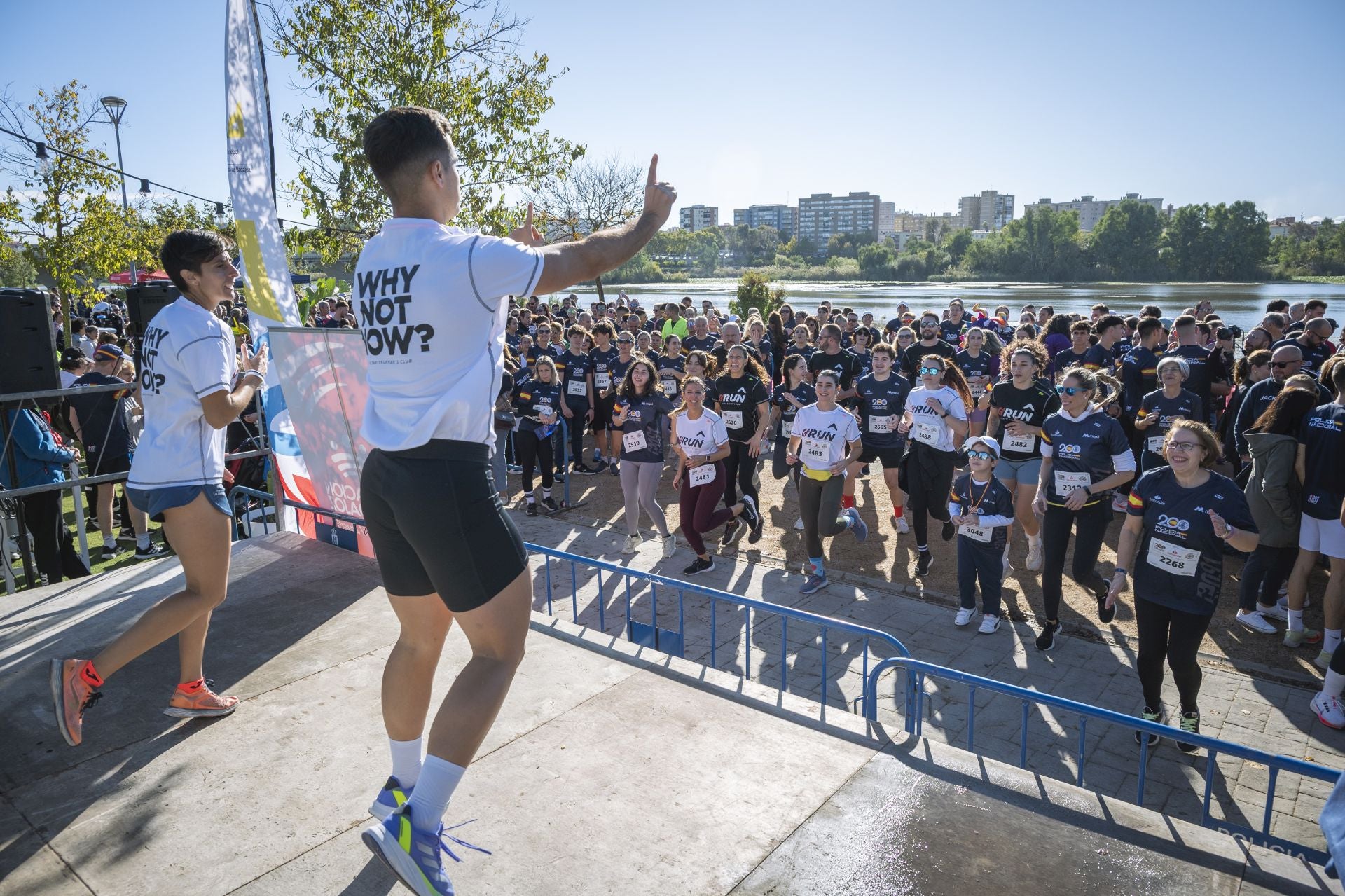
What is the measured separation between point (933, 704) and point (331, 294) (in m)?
19.4

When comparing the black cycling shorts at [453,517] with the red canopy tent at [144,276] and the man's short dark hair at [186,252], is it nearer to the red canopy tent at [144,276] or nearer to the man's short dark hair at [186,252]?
the man's short dark hair at [186,252]

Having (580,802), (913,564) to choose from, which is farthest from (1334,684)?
(580,802)

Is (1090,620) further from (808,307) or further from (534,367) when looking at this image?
(808,307)

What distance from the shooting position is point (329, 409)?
19.2 ft

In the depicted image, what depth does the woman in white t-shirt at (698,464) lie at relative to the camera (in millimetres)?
7922

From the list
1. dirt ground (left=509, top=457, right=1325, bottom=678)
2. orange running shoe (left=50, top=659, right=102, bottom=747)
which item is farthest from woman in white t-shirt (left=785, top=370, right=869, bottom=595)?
orange running shoe (left=50, top=659, right=102, bottom=747)

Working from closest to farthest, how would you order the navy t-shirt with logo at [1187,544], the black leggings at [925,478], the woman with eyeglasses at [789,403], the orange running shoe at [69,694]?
the orange running shoe at [69,694]
the navy t-shirt with logo at [1187,544]
the black leggings at [925,478]
the woman with eyeglasses at [789,403]

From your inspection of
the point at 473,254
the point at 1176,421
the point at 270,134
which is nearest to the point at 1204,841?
the point at 1176,421

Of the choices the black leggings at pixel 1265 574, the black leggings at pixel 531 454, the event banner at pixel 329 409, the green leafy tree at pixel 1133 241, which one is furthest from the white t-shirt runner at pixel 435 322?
the green leafy tree at pixel 1133 241

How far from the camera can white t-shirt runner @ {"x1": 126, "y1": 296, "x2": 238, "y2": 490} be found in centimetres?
336

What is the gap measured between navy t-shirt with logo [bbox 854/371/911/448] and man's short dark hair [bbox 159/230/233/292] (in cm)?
657

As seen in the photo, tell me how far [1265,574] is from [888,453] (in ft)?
11.2

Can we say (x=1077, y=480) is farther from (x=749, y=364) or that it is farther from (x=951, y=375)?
(x=749, y=364)

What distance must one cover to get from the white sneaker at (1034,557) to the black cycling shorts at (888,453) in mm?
1519
